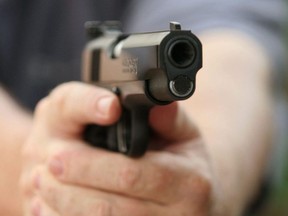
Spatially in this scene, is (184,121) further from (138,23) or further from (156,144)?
(138,23)

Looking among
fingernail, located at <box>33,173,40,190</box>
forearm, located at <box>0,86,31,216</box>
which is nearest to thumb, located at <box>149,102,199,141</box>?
fingernail, located at <box>33,173,40,190</box>

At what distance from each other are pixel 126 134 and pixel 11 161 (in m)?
0.28

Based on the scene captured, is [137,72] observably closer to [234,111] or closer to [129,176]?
[129,176]

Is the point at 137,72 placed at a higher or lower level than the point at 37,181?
higher

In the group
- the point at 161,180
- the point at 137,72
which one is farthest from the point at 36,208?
the point at 137,72

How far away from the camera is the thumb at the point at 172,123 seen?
55 cm

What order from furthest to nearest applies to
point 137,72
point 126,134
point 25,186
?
point 25,186 → point 126,134 → point 137,72

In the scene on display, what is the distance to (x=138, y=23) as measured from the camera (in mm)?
882

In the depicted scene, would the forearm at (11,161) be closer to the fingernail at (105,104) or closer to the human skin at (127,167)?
the human skin at (127,167)

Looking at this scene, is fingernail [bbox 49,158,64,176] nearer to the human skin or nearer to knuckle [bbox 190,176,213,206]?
the human skin

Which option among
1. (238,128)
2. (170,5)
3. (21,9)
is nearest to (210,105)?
(238,128)

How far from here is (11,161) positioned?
78cm

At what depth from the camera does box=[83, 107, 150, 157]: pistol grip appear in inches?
20.4

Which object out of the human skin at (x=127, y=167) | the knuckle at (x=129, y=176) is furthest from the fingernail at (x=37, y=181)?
the knuckle at (x=129, y=176)
